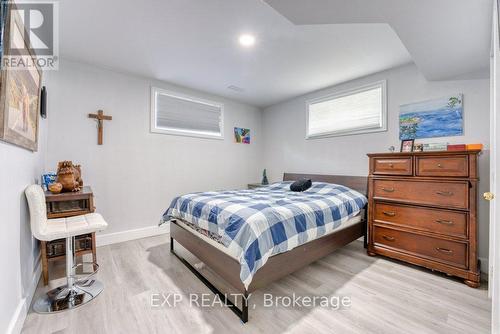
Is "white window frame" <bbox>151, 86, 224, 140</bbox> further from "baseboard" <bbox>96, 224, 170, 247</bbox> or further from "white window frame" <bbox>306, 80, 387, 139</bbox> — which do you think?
"white window frame" <bbox>306, 80, 387, 139</bbox>

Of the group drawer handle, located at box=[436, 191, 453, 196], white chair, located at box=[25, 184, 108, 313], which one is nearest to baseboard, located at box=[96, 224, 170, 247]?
white chair, located at box=[25, 184, 108, 313]

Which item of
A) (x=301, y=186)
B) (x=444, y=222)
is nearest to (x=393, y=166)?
(x=444, y=222)

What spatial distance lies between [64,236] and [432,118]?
407 cm

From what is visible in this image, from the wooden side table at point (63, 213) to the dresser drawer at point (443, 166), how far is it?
3.62 m

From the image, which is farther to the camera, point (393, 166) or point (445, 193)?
point (393, 166)

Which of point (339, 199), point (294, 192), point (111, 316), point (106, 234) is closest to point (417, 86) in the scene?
point (339, 199)

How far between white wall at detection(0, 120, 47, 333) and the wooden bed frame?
129cm

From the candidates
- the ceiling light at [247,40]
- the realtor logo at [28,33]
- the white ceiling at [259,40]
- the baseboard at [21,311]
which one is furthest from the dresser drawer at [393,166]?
the baseboard at [21,311]

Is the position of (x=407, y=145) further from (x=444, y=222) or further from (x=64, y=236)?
(x=64, y=236)

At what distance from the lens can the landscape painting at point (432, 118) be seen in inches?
102

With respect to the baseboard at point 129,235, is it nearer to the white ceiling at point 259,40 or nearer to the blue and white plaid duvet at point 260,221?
the blue and white plaid duvet at point 260,221

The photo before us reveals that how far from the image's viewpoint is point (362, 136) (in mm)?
3416

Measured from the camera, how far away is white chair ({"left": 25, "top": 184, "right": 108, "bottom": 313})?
1.66 m

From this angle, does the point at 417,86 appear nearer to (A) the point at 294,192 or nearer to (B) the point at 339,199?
(B) the point at 339,199
